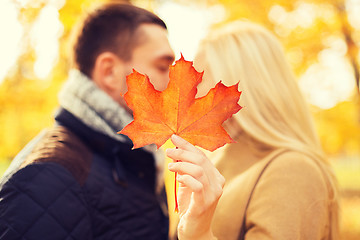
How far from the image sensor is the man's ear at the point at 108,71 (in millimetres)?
1862

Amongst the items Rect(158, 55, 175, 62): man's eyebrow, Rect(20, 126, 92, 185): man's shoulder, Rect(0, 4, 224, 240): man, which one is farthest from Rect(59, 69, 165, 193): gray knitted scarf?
Rect(158, 55, 175, 62): man's eyebrow

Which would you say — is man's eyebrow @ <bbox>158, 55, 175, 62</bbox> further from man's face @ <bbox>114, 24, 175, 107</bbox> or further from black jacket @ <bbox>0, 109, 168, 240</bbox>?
black jacket @ <bbox>0, 109, 168, 240</bbox>

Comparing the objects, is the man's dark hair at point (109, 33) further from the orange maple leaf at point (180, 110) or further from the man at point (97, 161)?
the orange maple leaf at point (180, 110)

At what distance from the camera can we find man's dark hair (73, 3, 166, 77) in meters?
1.92

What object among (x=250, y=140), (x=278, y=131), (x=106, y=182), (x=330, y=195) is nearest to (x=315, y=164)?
(x=330, y=195)

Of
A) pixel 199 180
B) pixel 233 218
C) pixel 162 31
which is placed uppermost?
pixel 162 31

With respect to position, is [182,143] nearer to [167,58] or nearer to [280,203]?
[280,203]

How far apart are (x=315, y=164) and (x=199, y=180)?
2.40ft

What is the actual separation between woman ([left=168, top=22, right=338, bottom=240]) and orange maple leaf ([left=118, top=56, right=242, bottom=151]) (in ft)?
1.80

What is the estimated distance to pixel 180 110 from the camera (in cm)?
92

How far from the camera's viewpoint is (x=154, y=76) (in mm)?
1900

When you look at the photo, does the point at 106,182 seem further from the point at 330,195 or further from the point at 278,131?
the point at 330,195

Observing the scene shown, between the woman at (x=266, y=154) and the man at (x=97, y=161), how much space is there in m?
0.37

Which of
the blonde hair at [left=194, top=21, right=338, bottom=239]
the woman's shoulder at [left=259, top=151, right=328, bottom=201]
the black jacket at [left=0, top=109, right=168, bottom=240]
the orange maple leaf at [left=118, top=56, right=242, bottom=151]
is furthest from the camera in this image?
the blonde hair at [left=194, top=21, right=338, bottom=239]
